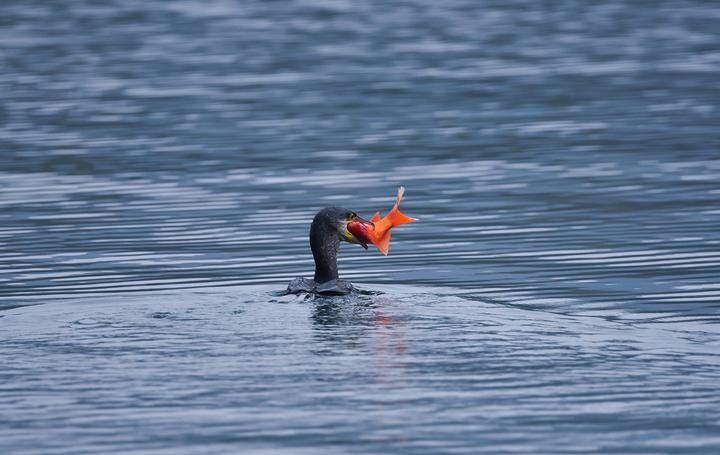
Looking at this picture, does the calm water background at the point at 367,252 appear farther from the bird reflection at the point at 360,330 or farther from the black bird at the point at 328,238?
the black bird at the point at 328,238

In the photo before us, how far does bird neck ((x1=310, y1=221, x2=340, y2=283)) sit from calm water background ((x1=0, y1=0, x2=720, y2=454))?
552mm

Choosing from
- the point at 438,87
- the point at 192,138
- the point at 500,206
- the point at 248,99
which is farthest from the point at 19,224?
the point at 438,87

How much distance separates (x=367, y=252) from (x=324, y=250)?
3695 millimetres

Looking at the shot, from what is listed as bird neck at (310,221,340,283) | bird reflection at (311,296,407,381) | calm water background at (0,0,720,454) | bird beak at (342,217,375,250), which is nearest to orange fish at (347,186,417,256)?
bird beak at (342,217,375,250)

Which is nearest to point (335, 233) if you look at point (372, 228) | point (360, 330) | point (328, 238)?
point (328, 238)

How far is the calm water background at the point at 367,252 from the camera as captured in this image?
10.0m

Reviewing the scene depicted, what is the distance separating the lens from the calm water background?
10.0m

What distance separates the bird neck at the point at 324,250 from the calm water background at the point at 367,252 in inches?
21.7

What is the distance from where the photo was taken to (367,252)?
1820 centimetres

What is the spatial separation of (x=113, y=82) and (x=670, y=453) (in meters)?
28.7

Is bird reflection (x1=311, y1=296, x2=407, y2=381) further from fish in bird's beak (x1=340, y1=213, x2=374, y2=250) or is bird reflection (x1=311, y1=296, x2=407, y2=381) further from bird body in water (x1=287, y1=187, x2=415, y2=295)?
fish in bird's beak (x1=340, y1=213, x2=374, y2=250)

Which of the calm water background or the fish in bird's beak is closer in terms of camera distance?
the calm water background

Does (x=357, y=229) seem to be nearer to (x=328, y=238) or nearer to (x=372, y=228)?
(x=372, y=228)

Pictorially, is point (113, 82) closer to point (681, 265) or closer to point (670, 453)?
point (681, 265)
